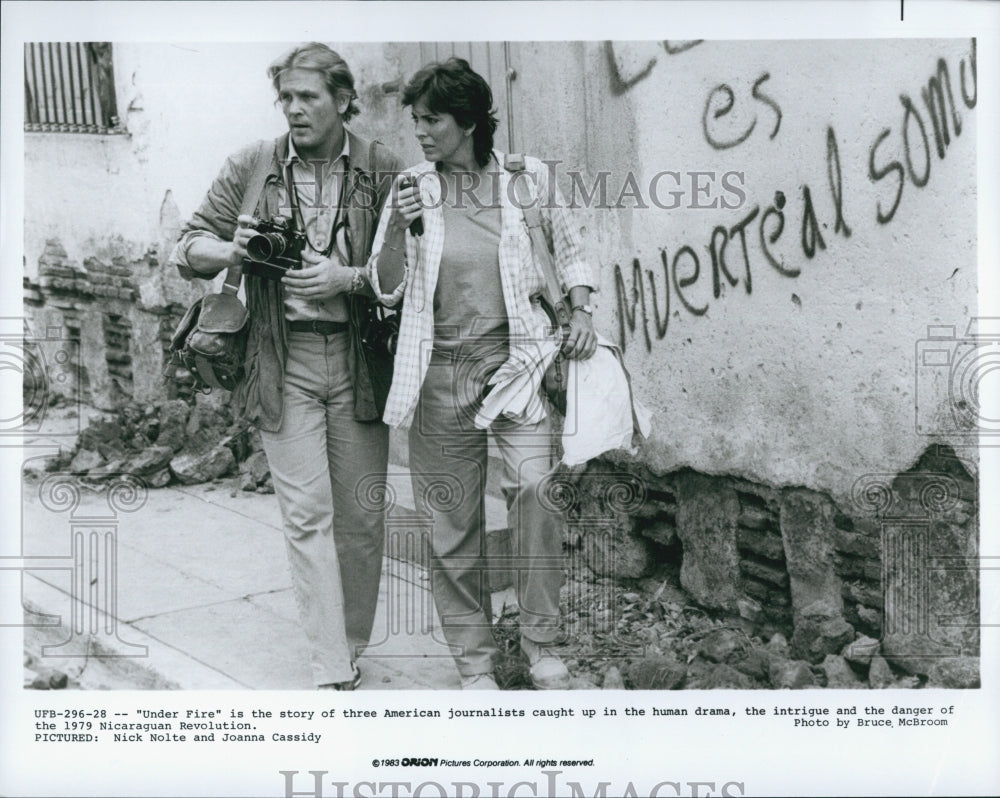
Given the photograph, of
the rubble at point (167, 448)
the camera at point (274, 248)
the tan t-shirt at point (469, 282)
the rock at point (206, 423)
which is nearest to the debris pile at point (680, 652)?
the tan t-shirt at point (469, 282)

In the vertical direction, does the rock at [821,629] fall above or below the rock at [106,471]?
below

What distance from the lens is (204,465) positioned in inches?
234

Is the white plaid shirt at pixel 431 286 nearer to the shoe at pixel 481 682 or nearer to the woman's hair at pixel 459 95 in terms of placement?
the woman's hair at pixel 459 95

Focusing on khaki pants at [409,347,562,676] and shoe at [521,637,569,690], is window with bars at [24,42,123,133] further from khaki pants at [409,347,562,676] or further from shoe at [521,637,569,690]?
shoe at [521,637,569,690]

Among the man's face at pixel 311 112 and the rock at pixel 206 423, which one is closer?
the man's face at pixel 311 112

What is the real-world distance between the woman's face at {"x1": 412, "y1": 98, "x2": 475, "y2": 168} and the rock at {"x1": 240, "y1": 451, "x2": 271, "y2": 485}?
1.44m

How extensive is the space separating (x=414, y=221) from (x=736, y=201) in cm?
129

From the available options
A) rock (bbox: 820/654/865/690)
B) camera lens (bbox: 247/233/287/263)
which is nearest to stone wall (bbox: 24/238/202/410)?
camera lens (bbox: 247/233/287/263)

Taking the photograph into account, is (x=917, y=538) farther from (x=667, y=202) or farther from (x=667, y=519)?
(x=667, y=202)

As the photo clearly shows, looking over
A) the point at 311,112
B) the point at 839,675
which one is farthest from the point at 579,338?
the point at 839,675

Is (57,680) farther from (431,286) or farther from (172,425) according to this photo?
(431,286)

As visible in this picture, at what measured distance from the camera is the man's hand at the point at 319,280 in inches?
217

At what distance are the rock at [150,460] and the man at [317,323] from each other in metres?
0.55

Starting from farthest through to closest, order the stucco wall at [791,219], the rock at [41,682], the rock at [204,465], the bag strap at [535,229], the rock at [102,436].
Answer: the rock at [204,465]
the rock at [102,436]
the rock at [41,682]
the bag strap at [535,229]
the stucco wall at [791,219]
